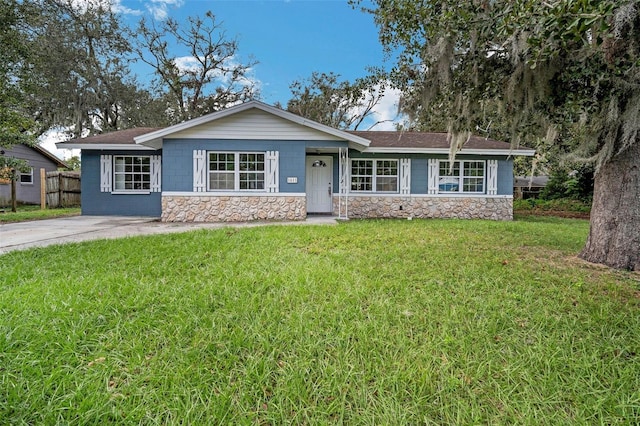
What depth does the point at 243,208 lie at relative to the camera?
939 centimetres

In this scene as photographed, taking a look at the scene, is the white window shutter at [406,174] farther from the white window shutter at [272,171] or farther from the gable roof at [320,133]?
the white window shutter at [272,171]

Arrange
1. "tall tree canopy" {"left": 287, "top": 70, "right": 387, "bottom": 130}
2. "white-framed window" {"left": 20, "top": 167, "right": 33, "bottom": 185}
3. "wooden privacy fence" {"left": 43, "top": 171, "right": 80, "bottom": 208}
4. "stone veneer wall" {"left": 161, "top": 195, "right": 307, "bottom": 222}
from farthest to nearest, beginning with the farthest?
"tall tree canopy" {"left": 287, "top": 70, "right": 387, "bottom": 130} < "white-framed window" {"left": 20, "top": 167, "right": 33, "bottom": 185} < "wooden privacy fence" {"left": 43, "top": 171, "right": 80, "bottom": 208} < "stone veneer wall" {"left": 161, "top": 195, "right": 307, "bottom": 222}

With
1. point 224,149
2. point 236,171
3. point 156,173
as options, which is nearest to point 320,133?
point 236,171

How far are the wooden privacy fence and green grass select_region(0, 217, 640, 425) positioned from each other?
42.1 feet

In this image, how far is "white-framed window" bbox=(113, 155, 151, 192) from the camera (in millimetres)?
10812

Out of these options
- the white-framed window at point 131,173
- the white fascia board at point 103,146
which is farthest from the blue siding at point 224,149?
the white-framed window at point 131,173

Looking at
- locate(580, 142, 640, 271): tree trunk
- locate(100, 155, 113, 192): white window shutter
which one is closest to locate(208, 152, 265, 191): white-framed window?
locate(100, 155, 113, 192): white window shutter

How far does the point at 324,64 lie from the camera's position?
20.9m

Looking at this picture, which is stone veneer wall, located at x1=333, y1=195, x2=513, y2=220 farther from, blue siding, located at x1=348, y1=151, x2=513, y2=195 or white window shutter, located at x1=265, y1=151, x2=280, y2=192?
white window shutter, located at x1=265, y1=151, x2=280, y2=192

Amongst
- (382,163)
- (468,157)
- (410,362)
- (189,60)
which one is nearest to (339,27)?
(382,163)

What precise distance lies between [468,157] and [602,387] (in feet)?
33.5

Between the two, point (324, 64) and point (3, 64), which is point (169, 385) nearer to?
point (3, 64)

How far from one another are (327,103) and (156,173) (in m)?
14.1

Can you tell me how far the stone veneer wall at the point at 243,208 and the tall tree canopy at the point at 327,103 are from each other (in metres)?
13.6
